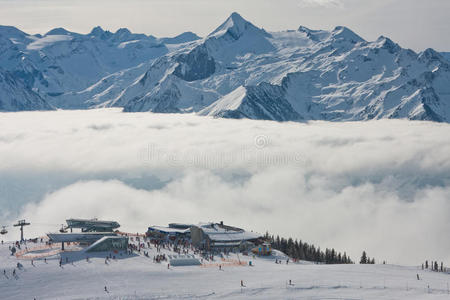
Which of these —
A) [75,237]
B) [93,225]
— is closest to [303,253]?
[93,225]

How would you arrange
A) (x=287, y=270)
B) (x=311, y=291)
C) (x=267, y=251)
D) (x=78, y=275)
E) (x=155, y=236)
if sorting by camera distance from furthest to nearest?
(x=155, y=236) < (x=267, y=251) < (x=287, y=270) < (x=78, y=275) < (x=311, y=291)

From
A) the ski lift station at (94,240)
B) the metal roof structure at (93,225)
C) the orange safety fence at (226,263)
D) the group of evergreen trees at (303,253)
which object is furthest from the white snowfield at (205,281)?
the group of evergreen trees at (303,253)

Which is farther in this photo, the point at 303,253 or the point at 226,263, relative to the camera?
the point at 303,253

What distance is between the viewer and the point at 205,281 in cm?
9981

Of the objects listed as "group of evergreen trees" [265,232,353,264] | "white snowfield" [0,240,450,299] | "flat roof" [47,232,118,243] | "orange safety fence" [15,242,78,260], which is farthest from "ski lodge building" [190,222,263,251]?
"orange safety fence" [15,242,78,260]

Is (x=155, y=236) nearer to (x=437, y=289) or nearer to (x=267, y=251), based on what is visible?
(x=267, y=251)

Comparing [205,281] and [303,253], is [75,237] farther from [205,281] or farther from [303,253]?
[303,253]


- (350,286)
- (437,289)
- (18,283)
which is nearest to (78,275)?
(18,283)

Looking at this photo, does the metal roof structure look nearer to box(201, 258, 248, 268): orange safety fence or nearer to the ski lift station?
the ski lift station

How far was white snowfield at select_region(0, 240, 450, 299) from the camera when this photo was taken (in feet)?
299

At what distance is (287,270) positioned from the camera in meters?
110

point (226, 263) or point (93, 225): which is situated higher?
point (93, 225)

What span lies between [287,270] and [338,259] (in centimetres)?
5067

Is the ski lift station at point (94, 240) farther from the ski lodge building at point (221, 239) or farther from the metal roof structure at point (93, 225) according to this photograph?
the ski lodge building at point (221, 239)
